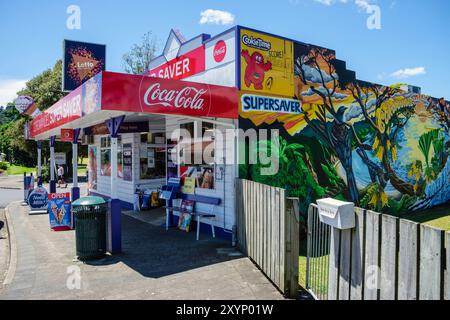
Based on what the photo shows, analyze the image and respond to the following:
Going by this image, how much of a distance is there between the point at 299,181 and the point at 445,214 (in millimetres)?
7709

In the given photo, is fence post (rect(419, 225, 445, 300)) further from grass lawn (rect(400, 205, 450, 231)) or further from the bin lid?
grass lawn (rect(400, 205, 450, 231))

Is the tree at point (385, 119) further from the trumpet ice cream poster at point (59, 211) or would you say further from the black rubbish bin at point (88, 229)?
the trumpet ice cream poster at point (59, 211)

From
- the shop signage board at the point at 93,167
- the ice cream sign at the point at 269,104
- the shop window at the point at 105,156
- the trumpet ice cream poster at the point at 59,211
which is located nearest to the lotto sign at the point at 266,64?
the ice cream sign at the point at 269,104

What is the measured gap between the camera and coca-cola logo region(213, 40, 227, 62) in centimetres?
876

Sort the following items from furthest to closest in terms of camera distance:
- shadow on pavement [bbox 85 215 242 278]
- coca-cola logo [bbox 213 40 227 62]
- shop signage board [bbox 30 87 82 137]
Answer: coca-cola logo [bbox 213 40 227 62]
shop signage board [bbox 30 87 82 137]
shadow on pavement [bbox 85 215 242 278]

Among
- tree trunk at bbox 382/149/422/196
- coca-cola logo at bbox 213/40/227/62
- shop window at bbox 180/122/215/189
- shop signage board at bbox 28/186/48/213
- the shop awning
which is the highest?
coca-cola logo at bbox 213/40/227/62

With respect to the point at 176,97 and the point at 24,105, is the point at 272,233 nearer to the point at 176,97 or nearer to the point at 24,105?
the point at 176,97

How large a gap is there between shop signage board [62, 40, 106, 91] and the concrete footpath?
23.3 feet

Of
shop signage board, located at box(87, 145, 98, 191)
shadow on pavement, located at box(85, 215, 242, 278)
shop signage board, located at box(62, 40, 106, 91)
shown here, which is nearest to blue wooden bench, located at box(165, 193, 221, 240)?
shadow on pavement, located at box(85, 215, 242, 278)

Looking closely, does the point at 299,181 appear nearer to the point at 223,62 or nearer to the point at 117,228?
the point at 223,62

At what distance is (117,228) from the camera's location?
7.28 metres

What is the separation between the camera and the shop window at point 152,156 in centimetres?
1282

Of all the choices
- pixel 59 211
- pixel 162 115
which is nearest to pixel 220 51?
pixel 162 115

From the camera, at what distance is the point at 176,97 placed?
7148 mm
